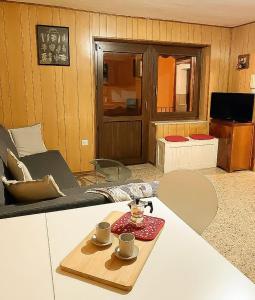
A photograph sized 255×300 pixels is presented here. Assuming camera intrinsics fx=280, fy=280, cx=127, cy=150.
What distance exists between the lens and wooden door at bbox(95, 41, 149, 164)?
174 inches

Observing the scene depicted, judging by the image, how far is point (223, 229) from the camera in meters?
2.75

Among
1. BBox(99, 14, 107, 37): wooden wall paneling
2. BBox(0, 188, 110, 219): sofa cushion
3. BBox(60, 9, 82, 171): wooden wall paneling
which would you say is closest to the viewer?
BBox(0, 188, 110, 219): sofa cushion

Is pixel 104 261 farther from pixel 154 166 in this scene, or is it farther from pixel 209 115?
pixel 209 115

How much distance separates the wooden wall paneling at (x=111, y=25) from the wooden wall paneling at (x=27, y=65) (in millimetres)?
1115

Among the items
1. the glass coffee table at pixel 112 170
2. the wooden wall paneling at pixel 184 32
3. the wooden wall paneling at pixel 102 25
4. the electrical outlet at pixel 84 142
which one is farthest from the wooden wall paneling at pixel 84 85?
the wooden wall paneling at pixel 184 32

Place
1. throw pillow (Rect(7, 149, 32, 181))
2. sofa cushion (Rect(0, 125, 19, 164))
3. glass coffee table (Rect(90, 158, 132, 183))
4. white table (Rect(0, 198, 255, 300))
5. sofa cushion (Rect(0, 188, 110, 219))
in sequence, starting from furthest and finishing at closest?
glass coffee table (Rect(90, 158, 132, 183))
sofa cushion (Rect(0, 125, 19, 164))
throw pillow (Rect(7, 149, 32, 181))
sofa cushion (Rect(0, 188, 110, 219))
white table (Rect(0, 198, 255, 300))

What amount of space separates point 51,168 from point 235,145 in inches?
113

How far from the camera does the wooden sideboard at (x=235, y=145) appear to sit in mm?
4398

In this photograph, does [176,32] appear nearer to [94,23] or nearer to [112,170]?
[94,23]

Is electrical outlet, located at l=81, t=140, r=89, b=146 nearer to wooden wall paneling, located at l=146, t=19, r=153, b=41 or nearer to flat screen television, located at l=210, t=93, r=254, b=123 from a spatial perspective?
wooden wall paneling, located at l=146, t=19, r=153, b=41

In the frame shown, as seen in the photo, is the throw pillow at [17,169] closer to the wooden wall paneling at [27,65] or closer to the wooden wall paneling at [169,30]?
the wooden wall paneling at [27,65]

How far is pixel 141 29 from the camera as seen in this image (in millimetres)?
4293

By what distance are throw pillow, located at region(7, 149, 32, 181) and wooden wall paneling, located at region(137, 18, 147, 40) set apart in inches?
112

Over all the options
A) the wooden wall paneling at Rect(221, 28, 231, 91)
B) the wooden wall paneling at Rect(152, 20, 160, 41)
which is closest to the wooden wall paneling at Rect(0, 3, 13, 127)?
the wooden wall paneling at Rect(152, 20, 160, 41)
